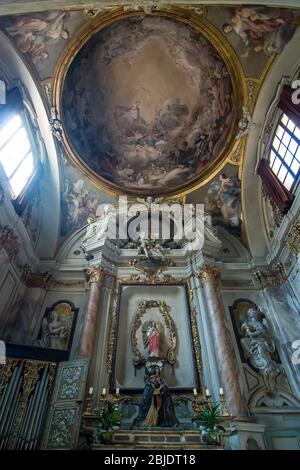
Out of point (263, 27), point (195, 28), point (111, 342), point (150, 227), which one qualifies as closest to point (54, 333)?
point (111, 342)

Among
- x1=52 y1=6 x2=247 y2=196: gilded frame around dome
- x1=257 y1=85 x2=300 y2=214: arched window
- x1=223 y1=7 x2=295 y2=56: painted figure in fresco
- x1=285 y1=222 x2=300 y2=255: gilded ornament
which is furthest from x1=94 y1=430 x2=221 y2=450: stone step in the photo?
x1=223 y1=7 x2=295 y2=56: painted figure in fresco

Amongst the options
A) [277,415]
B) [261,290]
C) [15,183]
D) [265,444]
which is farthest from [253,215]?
[15,183]

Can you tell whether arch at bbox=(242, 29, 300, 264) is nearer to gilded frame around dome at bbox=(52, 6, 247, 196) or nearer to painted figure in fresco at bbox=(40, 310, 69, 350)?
gilded frame around dome at bbox=(52, 6, 247, 196)

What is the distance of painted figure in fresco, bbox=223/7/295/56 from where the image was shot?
29.3 ft

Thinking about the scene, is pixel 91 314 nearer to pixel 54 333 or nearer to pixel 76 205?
pixel 54 333

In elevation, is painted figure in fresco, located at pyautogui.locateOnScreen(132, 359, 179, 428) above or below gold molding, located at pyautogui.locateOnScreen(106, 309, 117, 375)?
below

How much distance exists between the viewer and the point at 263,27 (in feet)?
31.0

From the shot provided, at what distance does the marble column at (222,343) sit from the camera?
7.37 meters

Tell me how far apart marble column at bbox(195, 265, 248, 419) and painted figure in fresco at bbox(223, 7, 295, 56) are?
779cm

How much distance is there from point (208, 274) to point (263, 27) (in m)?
8.38

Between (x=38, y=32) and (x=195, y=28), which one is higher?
(x=195, y=28)

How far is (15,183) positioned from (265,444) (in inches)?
405

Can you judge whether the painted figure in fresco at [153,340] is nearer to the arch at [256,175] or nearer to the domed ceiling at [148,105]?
the arch at [256,175]

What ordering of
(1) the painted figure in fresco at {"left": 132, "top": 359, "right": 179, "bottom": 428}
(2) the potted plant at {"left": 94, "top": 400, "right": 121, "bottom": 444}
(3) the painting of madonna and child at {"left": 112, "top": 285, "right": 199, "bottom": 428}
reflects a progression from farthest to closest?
(3) the painting of madonna and child at {"left": 112, "top": 285, "right": 199, "bottom": 428}
(1) the painted figure in fresco at {"left": 132, "top": 359, "right": 179, "bottom": 428}
(2) the potted plant at {"left": 94, "top": 400, "right": 121, "bottom": 444}
